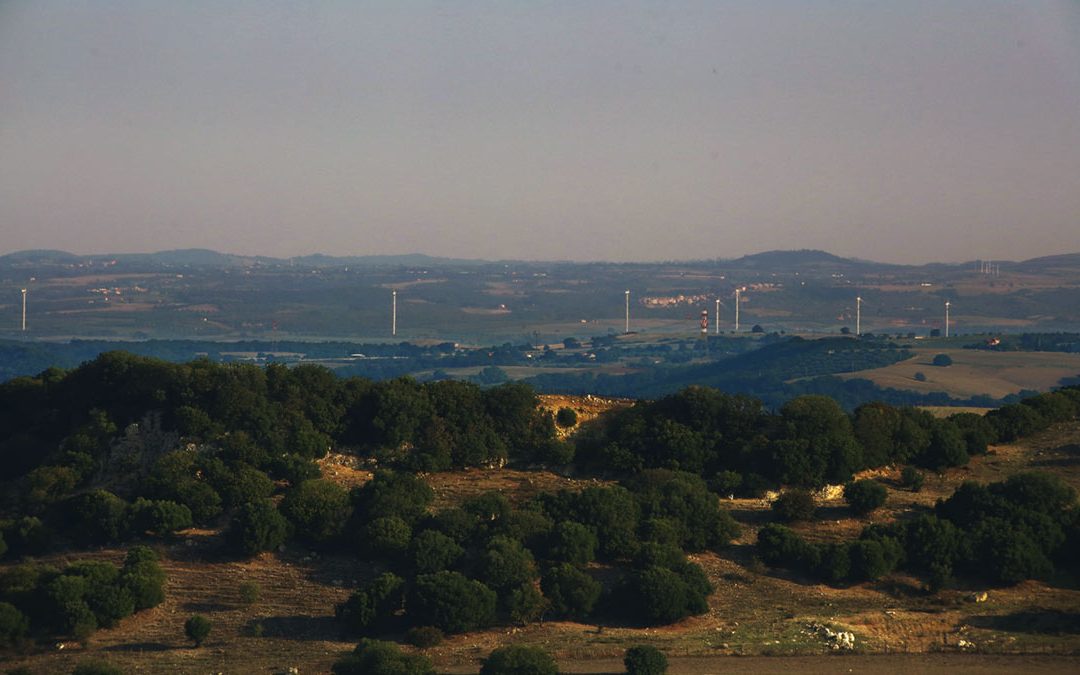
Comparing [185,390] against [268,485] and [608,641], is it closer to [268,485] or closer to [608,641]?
[268,485]

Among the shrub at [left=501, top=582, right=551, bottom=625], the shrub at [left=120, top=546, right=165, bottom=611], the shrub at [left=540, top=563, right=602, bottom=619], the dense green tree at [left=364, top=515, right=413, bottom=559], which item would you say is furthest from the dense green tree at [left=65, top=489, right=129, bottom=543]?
Answer: the shrub at [left=540, top=563, right=602, bottom=619]

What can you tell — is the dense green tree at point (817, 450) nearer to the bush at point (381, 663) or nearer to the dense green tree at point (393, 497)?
the dense green tree at point (393, 497)

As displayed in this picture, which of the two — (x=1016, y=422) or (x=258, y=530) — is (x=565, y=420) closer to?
(x=258, y=530)

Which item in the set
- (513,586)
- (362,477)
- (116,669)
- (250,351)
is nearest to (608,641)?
(513,586)

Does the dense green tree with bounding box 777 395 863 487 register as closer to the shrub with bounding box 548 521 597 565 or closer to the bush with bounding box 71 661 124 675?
the shrub with bounding box 548 521 597 565

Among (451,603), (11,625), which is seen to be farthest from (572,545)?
(11,625)
